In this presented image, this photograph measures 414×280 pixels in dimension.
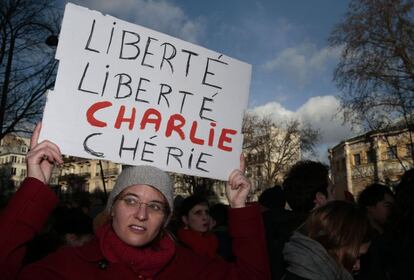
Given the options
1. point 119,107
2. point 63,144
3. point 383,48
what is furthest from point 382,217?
point 383,48

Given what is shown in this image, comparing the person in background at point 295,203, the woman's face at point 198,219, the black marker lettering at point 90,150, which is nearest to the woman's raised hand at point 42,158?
the black marker lettering at point 90,150

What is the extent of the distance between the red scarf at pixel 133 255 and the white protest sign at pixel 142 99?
1.36 ft

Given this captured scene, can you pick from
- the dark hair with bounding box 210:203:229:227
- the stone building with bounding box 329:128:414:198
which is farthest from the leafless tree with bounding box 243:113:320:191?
the dark hair with bounding box 210:203:229:227

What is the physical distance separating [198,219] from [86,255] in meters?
2.59

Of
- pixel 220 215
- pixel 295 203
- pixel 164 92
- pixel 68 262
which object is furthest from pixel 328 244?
pixel 220 215

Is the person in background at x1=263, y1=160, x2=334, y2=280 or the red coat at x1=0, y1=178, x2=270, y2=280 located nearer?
the red coat at x1=0, y1=178, x2=270, y2=280

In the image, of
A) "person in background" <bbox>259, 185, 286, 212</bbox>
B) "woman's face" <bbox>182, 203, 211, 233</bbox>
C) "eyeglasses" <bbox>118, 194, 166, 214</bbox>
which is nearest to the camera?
"eyeglasses" <bbox>118, 194, 166, 214</bbox>

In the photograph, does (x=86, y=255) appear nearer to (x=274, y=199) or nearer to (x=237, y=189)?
(x=237, y=189)

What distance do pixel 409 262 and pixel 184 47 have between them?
1941mm

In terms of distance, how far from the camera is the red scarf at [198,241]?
3784mm

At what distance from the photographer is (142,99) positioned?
Answer: 2275 millimetres

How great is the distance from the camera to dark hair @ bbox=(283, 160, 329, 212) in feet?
10.2

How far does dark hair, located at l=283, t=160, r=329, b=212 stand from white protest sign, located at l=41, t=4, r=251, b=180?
878mm

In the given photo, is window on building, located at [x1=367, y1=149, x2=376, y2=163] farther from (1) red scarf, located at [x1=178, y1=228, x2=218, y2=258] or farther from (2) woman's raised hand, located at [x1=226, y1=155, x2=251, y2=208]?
(2) woman's raised hand, located at [x1=226, y1=155, x2=251, y2=208]
